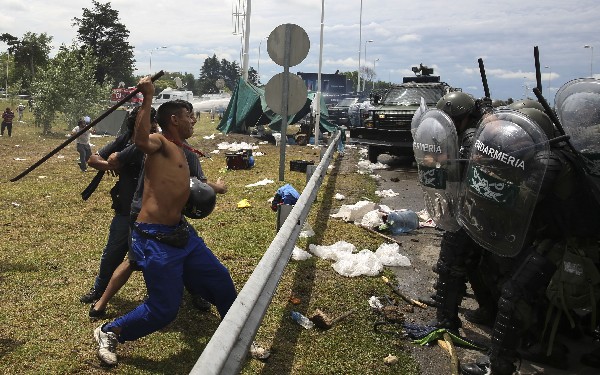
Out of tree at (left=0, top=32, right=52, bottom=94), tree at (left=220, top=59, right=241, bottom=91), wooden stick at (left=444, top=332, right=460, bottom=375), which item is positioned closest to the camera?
wooden stick at (left=444, top=332, right=460, bottom=375)

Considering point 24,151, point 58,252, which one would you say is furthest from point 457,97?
point 24,151

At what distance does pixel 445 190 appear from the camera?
4246mm

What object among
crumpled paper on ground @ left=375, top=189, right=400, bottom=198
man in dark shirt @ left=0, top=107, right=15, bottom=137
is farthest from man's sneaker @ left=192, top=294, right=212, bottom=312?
man in dark shirt @ left=0, top=107, right=15, bottom=137

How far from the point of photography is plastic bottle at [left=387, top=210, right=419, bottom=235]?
744cm

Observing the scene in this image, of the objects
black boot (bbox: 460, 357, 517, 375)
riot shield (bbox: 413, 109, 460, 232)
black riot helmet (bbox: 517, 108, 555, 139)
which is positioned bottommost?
black boot (bbox: 460, 357, 517, 375)

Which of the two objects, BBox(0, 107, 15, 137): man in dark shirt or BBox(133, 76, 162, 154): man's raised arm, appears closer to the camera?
BBox(133, 76, 162, 154): man's raised arm

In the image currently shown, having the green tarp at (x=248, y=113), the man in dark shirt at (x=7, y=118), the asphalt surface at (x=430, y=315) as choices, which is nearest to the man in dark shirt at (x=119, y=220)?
the asphalt surface at (x=430, y=315)

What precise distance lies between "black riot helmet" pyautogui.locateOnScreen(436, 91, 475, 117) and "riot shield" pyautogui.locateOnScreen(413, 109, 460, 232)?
184 mm

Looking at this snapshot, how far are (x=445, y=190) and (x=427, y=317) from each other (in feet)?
3.99

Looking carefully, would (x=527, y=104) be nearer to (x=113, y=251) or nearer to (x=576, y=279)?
(x=576, y=279)

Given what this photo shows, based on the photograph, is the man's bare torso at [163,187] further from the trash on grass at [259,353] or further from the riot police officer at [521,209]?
the riot police officer at [521,209]

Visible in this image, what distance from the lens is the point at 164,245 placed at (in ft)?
12.3

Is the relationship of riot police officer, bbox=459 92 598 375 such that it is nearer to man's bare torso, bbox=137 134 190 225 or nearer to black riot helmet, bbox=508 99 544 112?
black riot helmet, bbox=508 99 544 112

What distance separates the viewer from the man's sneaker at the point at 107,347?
3668mm
